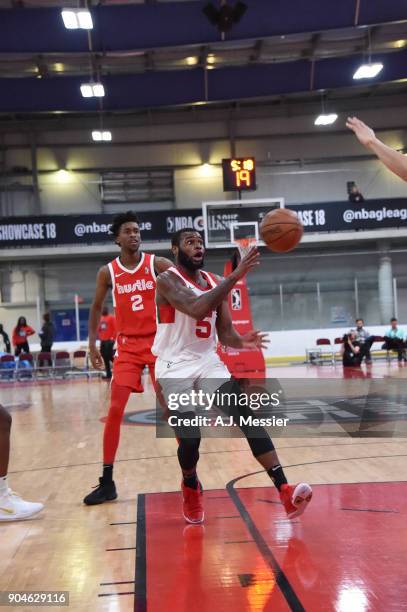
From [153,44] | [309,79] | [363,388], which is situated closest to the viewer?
[363,388]

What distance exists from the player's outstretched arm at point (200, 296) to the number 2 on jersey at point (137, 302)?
95cm

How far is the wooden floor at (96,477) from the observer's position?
320 centimetres

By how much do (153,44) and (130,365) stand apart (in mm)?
13033

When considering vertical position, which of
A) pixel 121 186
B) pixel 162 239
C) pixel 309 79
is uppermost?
pixel 309 79

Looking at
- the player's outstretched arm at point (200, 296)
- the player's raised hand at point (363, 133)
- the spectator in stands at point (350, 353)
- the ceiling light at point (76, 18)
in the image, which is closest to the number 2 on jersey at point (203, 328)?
the player's outstretched arm at point (200, 296)

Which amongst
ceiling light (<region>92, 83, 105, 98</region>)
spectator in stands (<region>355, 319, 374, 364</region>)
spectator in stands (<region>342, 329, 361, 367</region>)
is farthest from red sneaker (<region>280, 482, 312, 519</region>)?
ceiling light (<region>92, 83, 105, 98</region>)

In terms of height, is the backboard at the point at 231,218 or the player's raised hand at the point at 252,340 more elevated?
the backboard at the point at 231,218

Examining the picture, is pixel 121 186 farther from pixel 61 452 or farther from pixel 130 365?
pixel 130 365

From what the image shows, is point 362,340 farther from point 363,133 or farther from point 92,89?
point 363,133

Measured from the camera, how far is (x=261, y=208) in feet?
64.7

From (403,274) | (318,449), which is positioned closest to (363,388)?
(318,449)

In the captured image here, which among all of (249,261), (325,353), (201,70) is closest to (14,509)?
(249,261)

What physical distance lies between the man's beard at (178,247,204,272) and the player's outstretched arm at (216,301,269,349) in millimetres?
273

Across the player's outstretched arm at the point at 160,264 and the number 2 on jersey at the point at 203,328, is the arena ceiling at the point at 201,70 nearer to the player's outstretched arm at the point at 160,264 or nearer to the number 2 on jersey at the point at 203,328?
the player's outstretched arm at the point at 160,264
